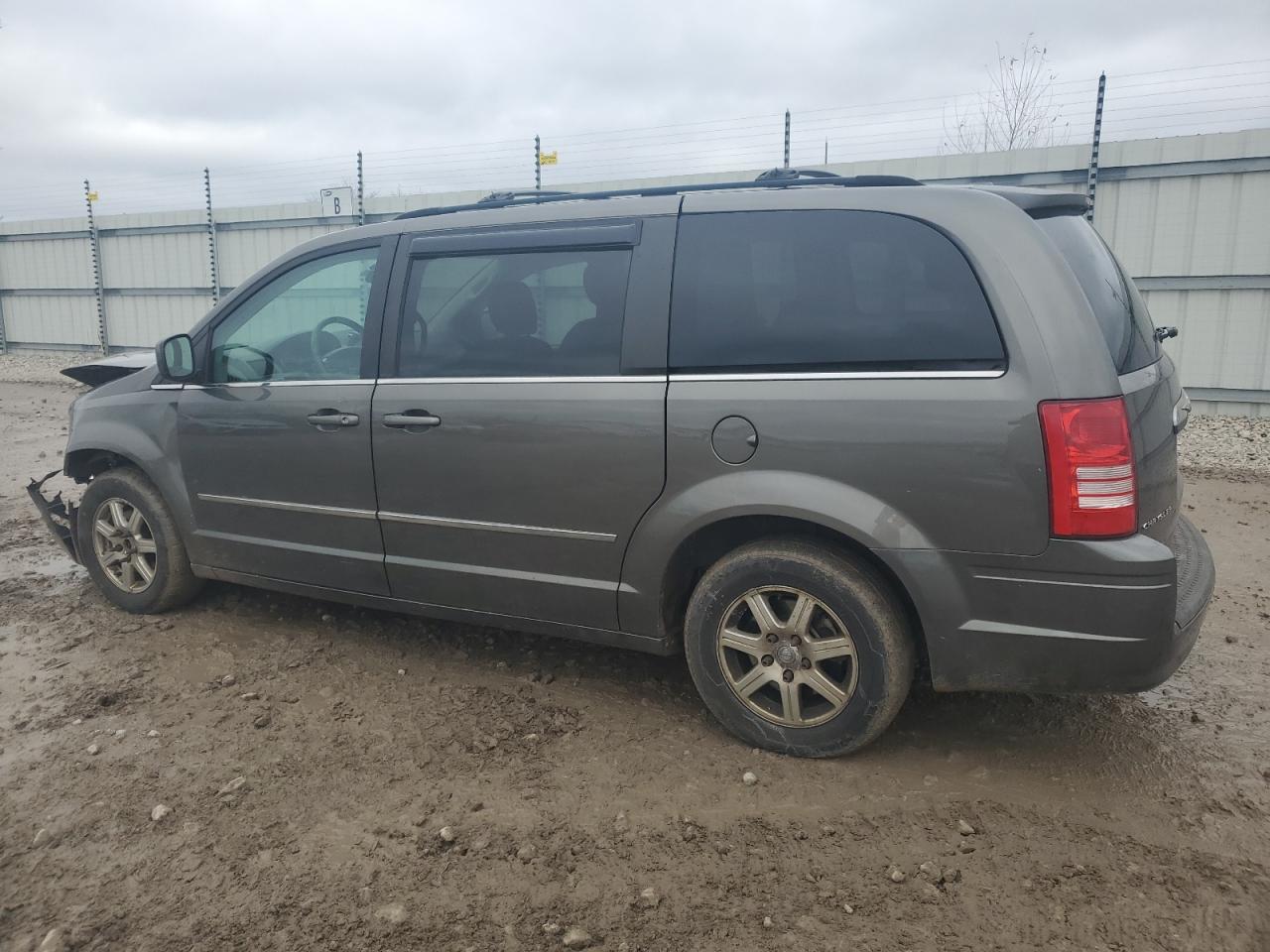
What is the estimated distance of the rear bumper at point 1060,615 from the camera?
8.96 feet

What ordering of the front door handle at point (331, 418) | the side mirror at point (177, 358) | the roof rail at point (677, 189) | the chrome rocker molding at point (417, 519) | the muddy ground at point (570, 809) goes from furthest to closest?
the side mirror at point (177, 358) < the front door handle at point (331, 418) < the chrome rocker molding at point (417, 519) < the roof rail at point (677, 189) < the muddy ground at point (570, 809)

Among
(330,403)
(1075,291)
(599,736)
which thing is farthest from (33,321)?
(1075,291)

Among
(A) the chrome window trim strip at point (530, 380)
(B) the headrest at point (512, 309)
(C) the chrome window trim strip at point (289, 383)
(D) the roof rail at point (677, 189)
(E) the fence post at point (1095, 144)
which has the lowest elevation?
(C) the chrome window trim strip at point (289, 383)

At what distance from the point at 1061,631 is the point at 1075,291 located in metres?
0.99

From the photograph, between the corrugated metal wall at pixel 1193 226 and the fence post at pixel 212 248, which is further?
the fence post at pixel 212 248

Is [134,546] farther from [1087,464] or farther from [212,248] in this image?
[212,248]

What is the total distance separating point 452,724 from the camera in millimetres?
3566

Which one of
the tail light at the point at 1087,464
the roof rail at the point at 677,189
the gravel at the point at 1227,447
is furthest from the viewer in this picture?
the gravel at the point at 1227,447

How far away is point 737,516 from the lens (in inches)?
123

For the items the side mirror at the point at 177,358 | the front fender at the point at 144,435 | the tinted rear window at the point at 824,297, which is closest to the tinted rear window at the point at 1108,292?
the tinted rear window at the point at 824,297

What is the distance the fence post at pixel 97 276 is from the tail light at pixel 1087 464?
18.2 metres

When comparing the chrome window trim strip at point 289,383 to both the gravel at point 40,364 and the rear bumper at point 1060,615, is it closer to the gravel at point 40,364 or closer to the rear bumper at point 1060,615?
the rear bumper at point 1060,615

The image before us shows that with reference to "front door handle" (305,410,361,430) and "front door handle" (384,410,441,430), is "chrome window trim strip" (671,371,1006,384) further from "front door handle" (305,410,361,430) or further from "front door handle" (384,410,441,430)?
"front door handle" (305,410,361,430)

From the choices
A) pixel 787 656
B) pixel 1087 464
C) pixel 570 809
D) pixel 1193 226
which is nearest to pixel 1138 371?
pixel 1087 464
